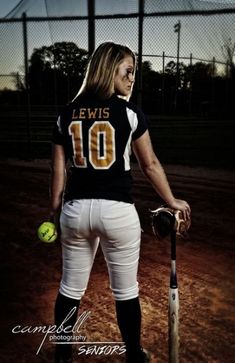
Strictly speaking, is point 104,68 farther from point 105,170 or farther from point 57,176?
point 57,176

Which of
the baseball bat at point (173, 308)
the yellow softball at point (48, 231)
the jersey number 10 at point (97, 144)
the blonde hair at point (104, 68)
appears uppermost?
the blonde hair at point (104, 68)

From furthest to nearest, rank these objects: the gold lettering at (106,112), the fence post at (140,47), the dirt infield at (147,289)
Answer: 1. the fence post at (140,47)
2. the dirt infield at (147,289)
3. the gold lettering at (106,112)

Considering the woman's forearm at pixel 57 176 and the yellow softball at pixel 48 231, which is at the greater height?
the woman's forearm at pixel 57 176

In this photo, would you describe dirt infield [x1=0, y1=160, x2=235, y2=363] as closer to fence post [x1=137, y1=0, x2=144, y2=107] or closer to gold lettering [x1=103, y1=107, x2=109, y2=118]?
gold lettering [x1=103, y1=107, x2=109, y2=118]

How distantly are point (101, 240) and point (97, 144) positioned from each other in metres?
0.58

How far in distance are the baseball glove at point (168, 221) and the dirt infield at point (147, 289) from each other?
1.07 meters

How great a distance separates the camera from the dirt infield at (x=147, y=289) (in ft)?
10.2

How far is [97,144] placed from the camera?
7.48ft

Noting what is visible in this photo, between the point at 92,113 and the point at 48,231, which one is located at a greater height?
the point at 92,113

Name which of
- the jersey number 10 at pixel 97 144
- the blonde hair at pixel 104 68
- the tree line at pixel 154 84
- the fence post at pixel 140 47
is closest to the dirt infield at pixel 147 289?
the jersey number 10 at pixel 97 144

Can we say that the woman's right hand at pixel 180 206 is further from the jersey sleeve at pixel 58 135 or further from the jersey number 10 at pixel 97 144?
the jersey sleeve at pixel 58 135

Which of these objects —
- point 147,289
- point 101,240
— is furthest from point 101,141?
point 147,289

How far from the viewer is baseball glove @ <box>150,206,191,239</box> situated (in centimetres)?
243

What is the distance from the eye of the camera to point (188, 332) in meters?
3.28
